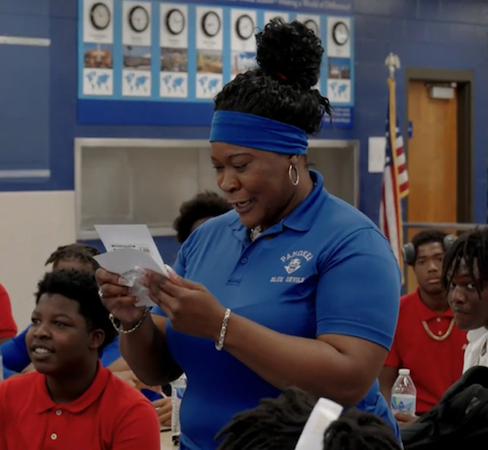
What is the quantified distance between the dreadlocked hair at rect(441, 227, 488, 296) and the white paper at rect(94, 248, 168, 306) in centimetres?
150

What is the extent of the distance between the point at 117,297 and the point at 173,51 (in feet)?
16.6

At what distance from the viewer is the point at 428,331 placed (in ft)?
14.3

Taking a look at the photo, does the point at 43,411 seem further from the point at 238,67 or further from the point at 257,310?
the point at 238,67

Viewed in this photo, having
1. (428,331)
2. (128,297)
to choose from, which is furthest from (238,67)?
(128,297)

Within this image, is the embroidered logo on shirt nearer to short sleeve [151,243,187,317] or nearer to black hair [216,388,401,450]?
short sleeve [151,243,187,317]

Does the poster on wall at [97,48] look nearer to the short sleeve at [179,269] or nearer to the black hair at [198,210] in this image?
the black hair at [198,210]

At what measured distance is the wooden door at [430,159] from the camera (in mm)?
8336

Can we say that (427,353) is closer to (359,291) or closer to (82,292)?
(82,292)

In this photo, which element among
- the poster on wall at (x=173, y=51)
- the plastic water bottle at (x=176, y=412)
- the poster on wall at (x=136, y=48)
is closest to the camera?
the plastic water bottle at (x=176, y=412)

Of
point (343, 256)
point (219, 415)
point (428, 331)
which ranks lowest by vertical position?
point (428, 331)

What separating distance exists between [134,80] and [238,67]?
856 mm

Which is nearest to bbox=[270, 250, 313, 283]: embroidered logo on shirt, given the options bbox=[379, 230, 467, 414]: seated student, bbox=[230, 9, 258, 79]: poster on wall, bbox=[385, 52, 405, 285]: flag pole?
bbox=[379, 230, 467, 414]: seated student

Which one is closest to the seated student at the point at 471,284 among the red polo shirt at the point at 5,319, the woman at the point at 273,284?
the woman at the point at 273,284

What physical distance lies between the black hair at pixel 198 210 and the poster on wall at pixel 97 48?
236 cm
